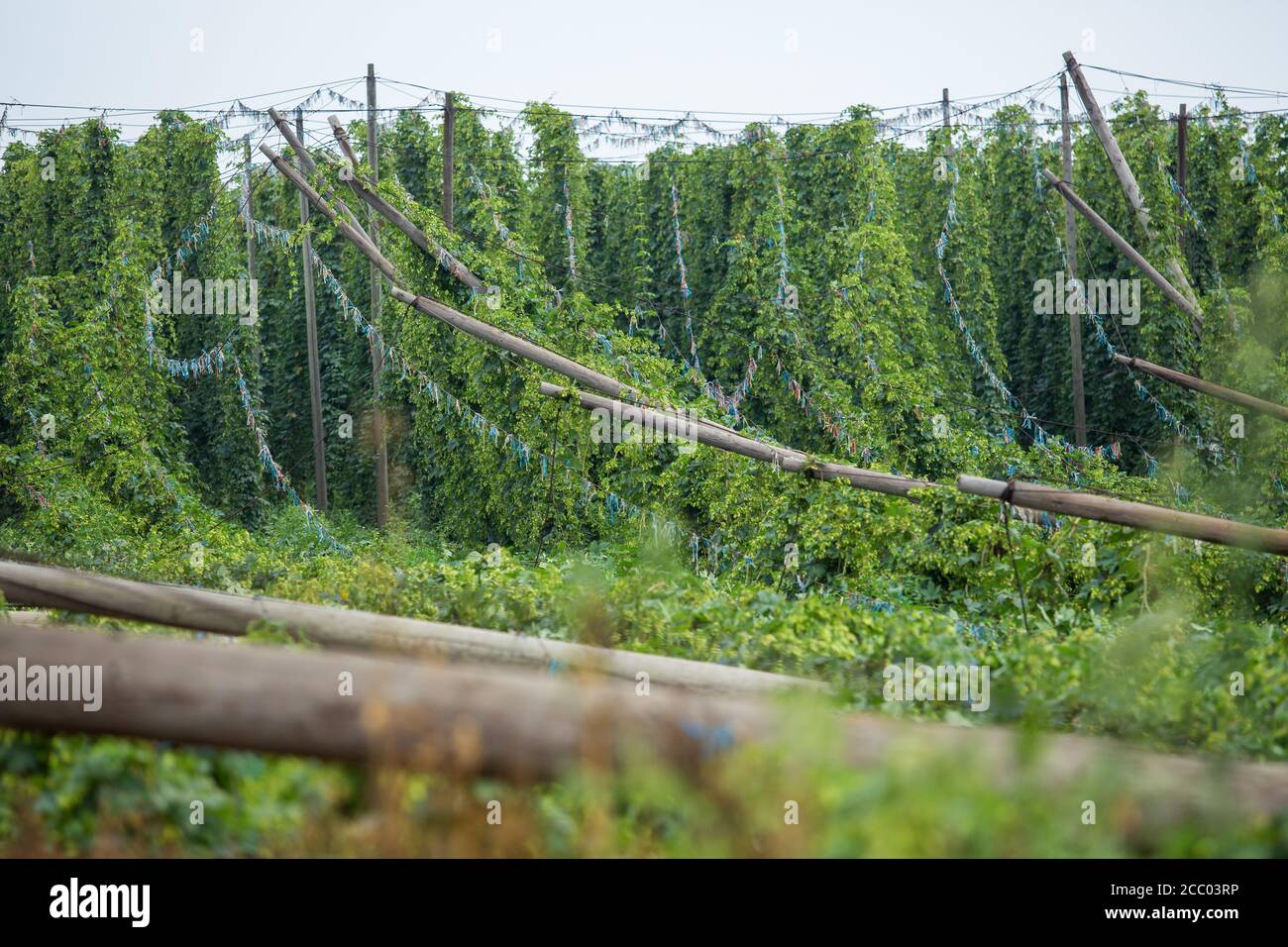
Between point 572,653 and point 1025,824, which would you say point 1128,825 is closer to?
point 1025,824

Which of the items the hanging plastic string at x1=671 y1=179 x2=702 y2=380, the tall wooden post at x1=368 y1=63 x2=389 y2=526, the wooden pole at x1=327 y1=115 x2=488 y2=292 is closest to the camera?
the wooden pole at x1=327 y1=115 x2=488 y2=292

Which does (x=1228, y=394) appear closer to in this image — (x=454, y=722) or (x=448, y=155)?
(x=454, y=722)

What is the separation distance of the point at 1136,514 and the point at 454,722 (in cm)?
564

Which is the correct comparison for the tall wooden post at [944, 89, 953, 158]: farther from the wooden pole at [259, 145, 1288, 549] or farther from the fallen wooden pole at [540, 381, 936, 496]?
the fallen wooden pole at [540, 381, 936, 496]

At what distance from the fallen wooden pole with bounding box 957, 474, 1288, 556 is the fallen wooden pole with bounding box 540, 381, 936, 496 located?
1.63 metres

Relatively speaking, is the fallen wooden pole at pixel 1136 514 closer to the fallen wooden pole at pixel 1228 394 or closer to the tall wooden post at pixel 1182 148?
the fallen wooden pole at pixel 1228 394

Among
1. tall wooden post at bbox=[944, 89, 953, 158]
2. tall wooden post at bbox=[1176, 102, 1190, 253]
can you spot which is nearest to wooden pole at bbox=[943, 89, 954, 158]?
tall wooden post at bbox=[944, 89, 953, 158]

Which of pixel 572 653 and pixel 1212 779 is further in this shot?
pixel 572 653

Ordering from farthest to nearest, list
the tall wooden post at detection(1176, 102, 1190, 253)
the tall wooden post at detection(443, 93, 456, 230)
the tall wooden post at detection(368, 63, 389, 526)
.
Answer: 1. the tall wooden post at detection(1176, 102, 1190, 253)
2. the tall wooden post at detection(368, 63, 389, 526)
3. the tall wooden post at detection(443, 93, 456, 230)

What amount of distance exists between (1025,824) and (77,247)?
71.1 feet

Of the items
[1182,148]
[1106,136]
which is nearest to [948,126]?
[1182,148]

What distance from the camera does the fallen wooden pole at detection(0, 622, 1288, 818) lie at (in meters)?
2.72

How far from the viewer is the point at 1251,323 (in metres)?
13.4
